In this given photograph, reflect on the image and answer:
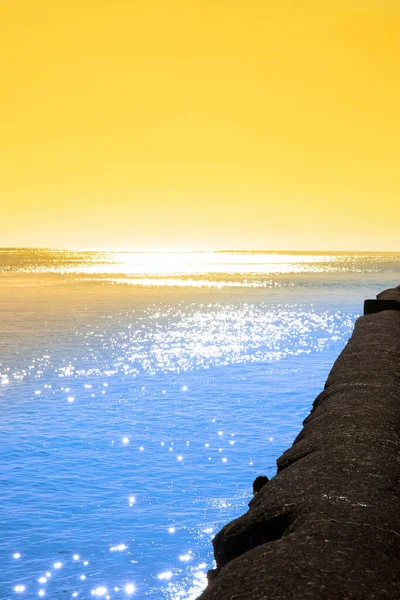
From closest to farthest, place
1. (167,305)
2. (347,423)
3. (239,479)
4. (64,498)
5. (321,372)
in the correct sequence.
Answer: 1. (347,423)
2. (64,498)
3. (239,479)
4. (321,372)
5. (167,305)

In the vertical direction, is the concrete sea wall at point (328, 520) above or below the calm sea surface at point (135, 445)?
above

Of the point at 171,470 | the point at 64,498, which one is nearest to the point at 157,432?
the point at 171,470

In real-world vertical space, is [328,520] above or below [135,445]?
above

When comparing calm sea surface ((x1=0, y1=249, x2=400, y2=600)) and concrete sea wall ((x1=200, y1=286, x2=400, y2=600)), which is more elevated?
concrete sea wall ((x1=200, y1=286, x2=400, y2=600))

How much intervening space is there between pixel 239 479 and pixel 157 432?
3.55 metres

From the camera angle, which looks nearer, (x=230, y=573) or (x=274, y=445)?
(x=230, y=573)

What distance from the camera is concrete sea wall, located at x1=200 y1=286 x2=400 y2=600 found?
3049mm

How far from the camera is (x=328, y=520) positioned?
378cm

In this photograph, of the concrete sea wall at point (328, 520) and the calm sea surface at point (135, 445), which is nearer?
the concrete sea wall at point (328, 520)

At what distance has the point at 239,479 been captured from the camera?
40.4ft

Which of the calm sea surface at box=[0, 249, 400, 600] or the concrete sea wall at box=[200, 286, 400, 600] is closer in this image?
the concrete sea wall at box=[200, 286, 400, 600]

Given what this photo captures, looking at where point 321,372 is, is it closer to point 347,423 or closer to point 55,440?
point 55,440

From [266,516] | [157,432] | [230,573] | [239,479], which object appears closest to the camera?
[230,573]

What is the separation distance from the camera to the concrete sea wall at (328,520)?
3049 millimetres
